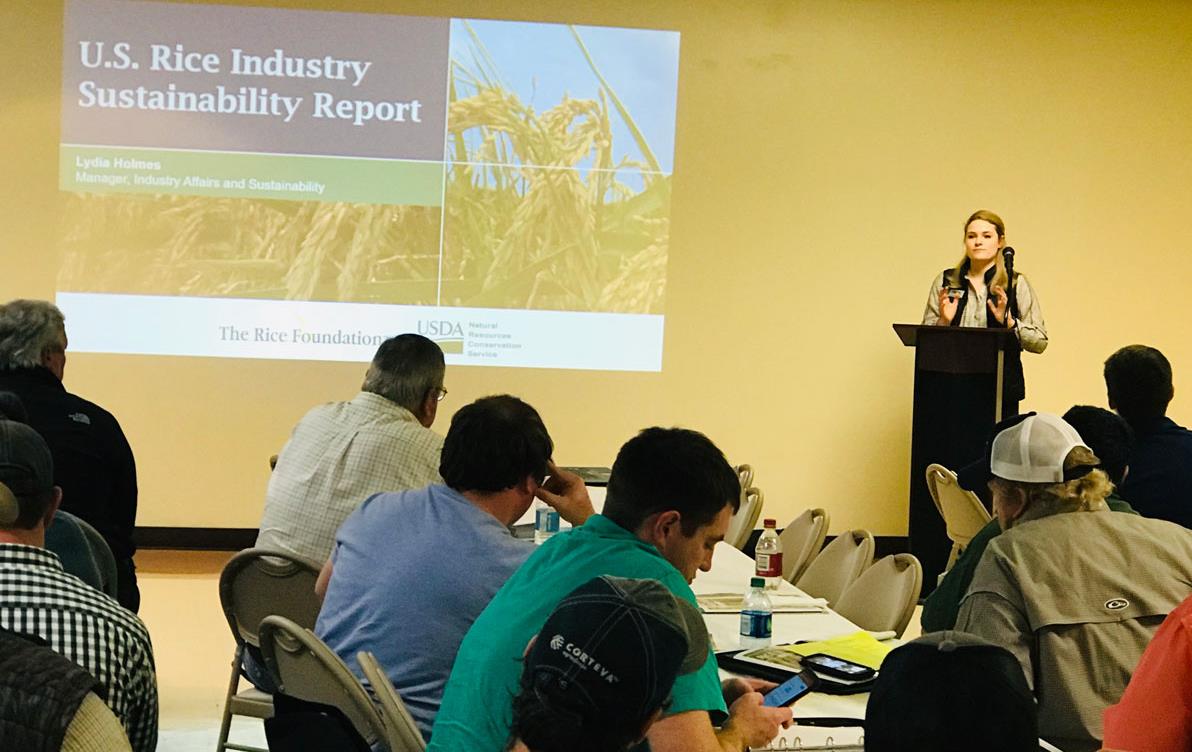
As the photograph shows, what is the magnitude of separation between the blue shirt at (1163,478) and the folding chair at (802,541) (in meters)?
0.99

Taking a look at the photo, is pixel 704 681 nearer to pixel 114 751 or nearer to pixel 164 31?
pixel 114 751

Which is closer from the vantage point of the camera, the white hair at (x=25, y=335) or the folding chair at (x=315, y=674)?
the folding chair at (x=315, y=674)

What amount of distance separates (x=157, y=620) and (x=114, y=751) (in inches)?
186

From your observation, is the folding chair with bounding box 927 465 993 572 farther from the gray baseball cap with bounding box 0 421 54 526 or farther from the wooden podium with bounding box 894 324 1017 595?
the gray baseball cap with bounding box 0 421 54 526

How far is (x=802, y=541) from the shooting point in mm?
4559

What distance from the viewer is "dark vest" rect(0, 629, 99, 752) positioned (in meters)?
1.40

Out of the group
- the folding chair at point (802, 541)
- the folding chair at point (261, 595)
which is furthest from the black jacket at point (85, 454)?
the folding chair at point (802, 541)

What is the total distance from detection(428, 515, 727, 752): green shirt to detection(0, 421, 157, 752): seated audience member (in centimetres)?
44

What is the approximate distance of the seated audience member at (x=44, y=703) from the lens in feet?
4.58

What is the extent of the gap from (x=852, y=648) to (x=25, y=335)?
101 inches

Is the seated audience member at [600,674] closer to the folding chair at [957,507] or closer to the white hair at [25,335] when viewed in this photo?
the white hair at [25,335]

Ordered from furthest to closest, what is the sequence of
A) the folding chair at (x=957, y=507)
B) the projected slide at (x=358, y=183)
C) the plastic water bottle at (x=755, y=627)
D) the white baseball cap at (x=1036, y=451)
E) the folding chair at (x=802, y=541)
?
1. the projected slide at (x=358, y=183)
2. the folding chair at (x=957, y=507)
3. the folding chair at (x=802, y=541)
4. the plastic water bottle at (x=755, y=627)
5. the white baseball cap at (x=1036, y=451)

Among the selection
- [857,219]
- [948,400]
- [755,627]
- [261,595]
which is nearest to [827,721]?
[755,627]

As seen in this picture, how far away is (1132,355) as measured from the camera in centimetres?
424
